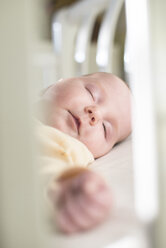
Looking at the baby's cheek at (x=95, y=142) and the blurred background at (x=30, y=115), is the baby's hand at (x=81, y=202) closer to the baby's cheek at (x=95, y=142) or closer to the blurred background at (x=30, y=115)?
the blurred background at (x=30, y=115)

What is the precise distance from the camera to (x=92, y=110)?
56 centimetres

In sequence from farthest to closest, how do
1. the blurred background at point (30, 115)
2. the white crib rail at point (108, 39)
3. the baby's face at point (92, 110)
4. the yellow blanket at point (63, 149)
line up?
1. the white crib rail at point (108, 39)
2. the baby's face at point (92, 110)
3. the yellow blanket at point (63, 149)
4. the blurred background at point (30, 115)

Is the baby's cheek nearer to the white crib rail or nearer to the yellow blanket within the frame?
the yellow blanket

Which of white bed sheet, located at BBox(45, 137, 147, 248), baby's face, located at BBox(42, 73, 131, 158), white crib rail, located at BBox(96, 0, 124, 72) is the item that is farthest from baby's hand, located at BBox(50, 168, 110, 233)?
white crib rail, located at BBox(96, 0, 124, 72)

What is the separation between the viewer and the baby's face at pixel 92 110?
0.55 meters

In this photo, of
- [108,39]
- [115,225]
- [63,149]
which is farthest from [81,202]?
[108,39]

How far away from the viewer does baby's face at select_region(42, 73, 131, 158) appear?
55cm

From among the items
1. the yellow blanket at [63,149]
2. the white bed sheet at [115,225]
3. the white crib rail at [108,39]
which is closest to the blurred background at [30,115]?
the white bed sheet at [115,225]

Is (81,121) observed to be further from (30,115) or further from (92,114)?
(30,115)

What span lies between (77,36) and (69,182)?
0.86 meters

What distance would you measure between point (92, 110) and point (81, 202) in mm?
291

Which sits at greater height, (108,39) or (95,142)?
(108,39)

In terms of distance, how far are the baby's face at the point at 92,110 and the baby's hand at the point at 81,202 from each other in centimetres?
24

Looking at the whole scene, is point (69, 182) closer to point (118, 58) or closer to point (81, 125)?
point (81, 125)
